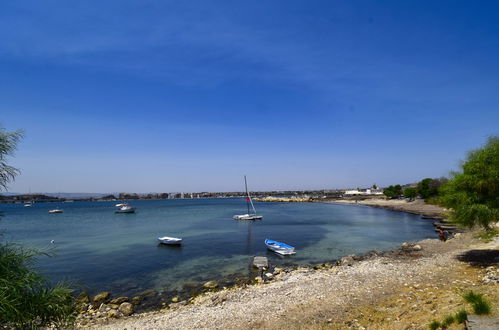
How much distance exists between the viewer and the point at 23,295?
6.77 m

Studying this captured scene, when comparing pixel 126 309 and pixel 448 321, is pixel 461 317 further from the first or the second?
pixel 126 309

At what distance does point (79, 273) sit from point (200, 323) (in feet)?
70.7

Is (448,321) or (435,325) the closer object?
(448,321)

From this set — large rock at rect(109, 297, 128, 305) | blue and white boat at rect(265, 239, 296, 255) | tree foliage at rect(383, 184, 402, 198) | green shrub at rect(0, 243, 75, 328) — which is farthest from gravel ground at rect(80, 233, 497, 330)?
tree foliage at rect(383, 184, 402, 198)

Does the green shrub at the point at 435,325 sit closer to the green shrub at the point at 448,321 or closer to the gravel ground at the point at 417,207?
the green shrub at the point at 448,321

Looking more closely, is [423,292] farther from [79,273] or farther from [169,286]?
[79,273]

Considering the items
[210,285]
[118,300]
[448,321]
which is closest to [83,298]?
[118,300]

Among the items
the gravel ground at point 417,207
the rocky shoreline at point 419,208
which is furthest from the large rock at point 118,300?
the gravel ground at point 417,207

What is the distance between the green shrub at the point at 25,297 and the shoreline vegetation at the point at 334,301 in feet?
24.2

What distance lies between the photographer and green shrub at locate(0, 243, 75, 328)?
20.6ft

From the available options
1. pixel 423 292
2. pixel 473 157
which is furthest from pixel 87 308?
pixel 473 157

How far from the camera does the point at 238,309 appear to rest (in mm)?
14844

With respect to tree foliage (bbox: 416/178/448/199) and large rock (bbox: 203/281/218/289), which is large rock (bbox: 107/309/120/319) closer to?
large rock (bbox: 203/281/218/289)

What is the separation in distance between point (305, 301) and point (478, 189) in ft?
47.4
